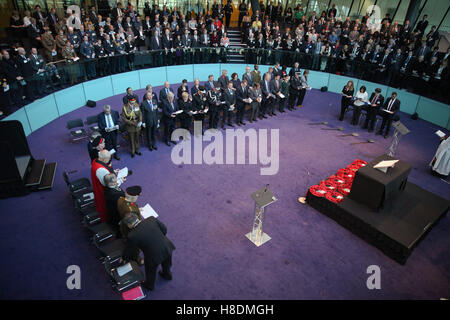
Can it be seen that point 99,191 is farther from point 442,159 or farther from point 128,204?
point 442,159

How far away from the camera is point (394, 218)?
634 cm

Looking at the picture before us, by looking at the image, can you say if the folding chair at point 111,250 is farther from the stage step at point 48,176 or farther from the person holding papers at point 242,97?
the person holding papers at point 242,97

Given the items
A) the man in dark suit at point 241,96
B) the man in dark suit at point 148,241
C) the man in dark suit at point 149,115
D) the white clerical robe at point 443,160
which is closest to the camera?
the man in dark suit at point 148,241

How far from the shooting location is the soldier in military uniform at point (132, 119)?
820 centimetres

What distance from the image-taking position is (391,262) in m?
5.80

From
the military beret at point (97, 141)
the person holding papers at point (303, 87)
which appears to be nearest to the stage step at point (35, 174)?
the military beret at point (97, 141)

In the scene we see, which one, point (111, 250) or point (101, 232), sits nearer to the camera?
point (111, 250)

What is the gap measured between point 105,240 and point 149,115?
14.3 feet

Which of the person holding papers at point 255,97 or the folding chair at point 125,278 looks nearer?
the folding chair at point 125,278

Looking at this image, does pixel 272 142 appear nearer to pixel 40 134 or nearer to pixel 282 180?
pixel 282 180

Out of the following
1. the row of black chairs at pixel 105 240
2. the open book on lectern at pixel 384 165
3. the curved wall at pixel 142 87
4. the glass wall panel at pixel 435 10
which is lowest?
the row of black chairs at pixel 105 240

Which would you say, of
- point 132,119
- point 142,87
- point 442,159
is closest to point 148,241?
point 132,119

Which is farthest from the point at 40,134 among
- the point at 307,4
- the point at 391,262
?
the point at 307,4

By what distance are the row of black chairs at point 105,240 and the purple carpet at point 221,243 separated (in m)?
0.40
